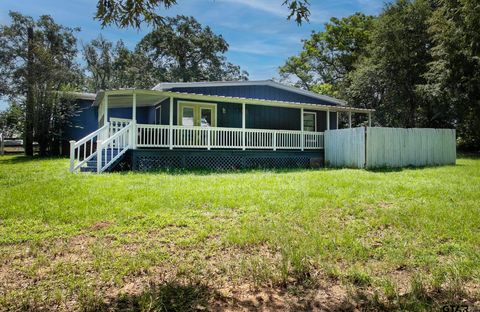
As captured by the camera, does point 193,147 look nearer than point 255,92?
Yes

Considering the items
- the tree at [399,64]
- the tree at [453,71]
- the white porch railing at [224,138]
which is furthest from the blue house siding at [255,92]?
the tree at [399,64]

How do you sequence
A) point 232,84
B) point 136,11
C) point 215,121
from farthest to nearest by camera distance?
point 232,84 → point 215,121 → point 136,11

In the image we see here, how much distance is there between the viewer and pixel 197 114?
15727 mm

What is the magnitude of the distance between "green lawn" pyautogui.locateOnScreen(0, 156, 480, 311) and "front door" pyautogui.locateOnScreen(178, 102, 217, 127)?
27.4ft

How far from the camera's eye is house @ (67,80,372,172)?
468 inches

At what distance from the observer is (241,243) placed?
4.51 m

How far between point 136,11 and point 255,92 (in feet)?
45.7

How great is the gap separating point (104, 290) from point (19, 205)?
3.97 metres

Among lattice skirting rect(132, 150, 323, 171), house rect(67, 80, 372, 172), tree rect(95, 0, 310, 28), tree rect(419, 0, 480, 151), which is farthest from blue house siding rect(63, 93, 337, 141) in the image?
tree rect(95, 0, 310, 28)

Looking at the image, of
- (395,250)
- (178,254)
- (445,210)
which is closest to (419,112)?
(445,210)

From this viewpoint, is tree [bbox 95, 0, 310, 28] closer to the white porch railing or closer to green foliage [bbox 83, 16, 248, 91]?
the white porch railing

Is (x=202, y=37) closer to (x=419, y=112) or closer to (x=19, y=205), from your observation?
(x=419, y=112)

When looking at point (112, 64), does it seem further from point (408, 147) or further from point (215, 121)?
point (408, 147)

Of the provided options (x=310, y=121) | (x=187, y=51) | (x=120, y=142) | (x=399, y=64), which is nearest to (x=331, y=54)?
(x=399, y=64)
